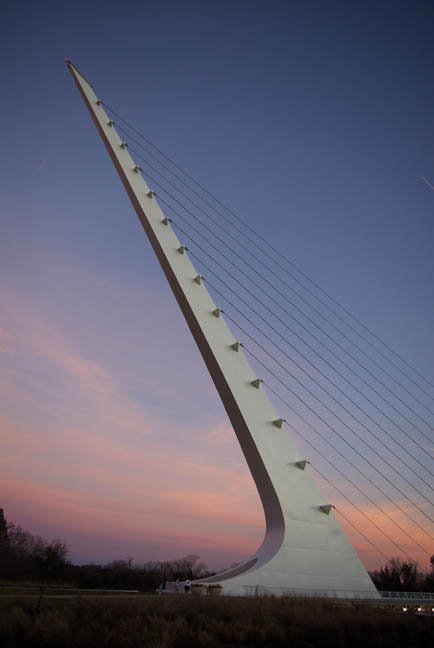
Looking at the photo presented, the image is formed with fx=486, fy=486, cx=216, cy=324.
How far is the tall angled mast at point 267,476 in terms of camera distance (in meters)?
10.3

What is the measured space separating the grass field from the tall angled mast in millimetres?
3240

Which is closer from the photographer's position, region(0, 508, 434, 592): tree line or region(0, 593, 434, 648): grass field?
region(0, 593, 434, 648): grass field

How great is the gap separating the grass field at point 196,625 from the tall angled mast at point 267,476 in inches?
128

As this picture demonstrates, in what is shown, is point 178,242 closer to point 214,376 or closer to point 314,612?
point 214,376

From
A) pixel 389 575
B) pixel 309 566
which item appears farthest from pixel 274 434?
pixel 389 575

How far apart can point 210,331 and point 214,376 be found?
47.3 inches

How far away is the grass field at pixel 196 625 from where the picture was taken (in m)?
5.29

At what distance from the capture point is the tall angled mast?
10273mm

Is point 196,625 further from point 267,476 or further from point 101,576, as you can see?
point 101,576

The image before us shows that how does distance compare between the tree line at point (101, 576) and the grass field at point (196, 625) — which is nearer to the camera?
the grass field at point (196, 625)

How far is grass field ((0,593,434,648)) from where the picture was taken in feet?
17.4

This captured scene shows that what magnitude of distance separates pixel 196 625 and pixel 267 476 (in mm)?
5500

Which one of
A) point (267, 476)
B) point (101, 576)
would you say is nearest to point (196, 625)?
point (267, 476)

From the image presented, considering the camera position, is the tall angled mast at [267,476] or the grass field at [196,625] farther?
the tall angled mast at [267,476]
